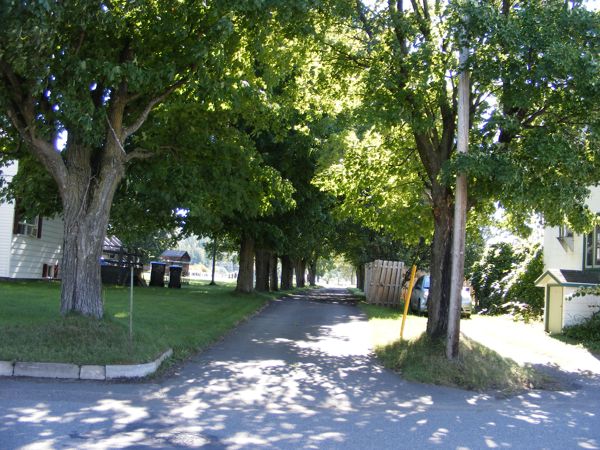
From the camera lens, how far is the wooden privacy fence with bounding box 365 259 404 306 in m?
27.3

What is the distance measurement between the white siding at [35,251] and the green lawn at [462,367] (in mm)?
19158

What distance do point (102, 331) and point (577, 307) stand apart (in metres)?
12.0

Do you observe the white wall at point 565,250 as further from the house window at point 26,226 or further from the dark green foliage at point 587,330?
the house window at point 26,226

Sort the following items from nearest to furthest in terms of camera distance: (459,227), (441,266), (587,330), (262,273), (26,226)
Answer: (459,227)
(441,266)
(587,330)
(26,226)
(262,273)

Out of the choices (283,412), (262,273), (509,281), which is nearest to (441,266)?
(283,412)

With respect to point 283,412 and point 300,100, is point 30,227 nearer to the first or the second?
point 300,100

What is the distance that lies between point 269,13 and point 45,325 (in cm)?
615

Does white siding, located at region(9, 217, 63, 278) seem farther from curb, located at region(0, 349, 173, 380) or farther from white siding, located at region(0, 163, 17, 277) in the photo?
curb, located at region(0, 349, 173, 380)

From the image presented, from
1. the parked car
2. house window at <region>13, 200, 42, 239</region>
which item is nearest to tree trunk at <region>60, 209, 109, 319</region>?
the parked car

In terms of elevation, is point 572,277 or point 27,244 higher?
point 27,244

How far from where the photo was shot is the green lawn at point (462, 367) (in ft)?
30.9

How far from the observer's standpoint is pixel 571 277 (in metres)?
16.2

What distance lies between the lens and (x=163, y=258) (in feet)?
235

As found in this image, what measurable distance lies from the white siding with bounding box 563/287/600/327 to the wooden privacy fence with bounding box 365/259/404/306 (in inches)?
468
